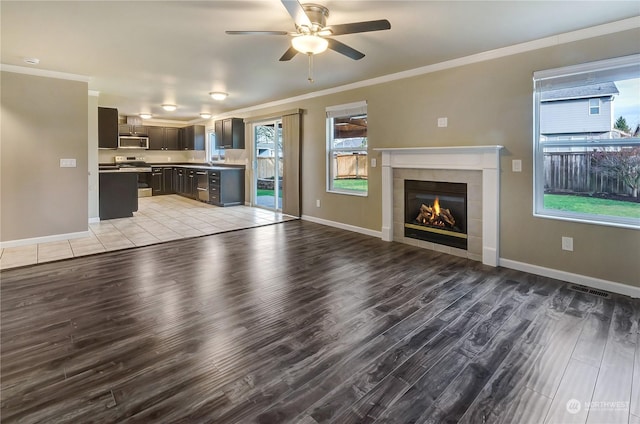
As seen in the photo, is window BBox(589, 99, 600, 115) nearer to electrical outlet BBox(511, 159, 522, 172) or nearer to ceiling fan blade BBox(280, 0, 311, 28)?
electrical outlet BBox(511, 159, 522, 172)

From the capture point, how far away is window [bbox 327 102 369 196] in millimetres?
5672

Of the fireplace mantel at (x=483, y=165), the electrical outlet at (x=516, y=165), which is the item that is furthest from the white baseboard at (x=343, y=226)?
the electrical outlet at (x=516, y=165)

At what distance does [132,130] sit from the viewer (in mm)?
10336

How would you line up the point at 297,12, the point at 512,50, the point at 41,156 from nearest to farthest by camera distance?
1. the point at 297,12
2. the point at 512,50
3. the point at 41,156

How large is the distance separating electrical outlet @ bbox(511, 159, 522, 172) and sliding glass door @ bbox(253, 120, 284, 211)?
199 inches

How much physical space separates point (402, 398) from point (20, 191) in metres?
5.69

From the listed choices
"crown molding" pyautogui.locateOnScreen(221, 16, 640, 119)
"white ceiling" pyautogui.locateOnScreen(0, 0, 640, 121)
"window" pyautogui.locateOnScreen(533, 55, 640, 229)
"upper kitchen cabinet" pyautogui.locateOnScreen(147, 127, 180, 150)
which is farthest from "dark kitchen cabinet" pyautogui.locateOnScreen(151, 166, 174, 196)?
"window" pyautogui.locateOnScreen(533, 55, 640, 229)

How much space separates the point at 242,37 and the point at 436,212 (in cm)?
330

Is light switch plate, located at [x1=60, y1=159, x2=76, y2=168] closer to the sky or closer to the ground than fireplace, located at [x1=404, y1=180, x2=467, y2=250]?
closer to the sky

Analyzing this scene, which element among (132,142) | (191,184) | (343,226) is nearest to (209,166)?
(191,184)

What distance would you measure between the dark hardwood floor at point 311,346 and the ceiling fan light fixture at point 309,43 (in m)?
2.21

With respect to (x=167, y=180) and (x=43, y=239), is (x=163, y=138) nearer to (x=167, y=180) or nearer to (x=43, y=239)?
(x=167, y=180)

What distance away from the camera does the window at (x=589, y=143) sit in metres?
3.16

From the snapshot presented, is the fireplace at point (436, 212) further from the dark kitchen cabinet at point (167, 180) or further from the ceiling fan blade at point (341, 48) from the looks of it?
the dark kitchen cabinet at point (167, 180)
